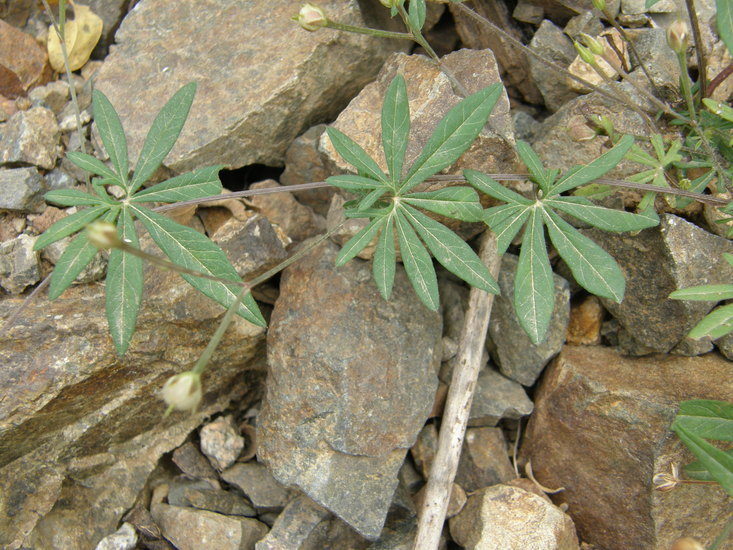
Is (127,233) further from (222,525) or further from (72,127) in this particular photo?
(222,525)

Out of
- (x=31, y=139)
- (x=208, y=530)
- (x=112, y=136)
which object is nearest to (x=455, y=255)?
(x=112, y=136)

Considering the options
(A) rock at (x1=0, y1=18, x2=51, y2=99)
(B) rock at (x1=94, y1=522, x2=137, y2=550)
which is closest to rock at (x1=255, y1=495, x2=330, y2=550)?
(B) rock at (x1=94, y1=522, x2=137, y2=550)

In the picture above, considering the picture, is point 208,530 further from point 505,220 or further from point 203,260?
point 505,220

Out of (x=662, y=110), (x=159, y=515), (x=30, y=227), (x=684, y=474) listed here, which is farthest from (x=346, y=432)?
(x=662, y=110)

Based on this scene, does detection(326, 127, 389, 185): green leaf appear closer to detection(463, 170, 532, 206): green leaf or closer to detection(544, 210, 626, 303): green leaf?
detection(463, 170, 532, 206): green leaf

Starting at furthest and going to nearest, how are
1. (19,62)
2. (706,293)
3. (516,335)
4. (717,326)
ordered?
(19,62) → (516,335) → (706,293) → (717,326)

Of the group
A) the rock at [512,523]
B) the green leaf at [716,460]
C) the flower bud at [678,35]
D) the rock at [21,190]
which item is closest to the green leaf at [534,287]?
the green leaf at [716,460]
